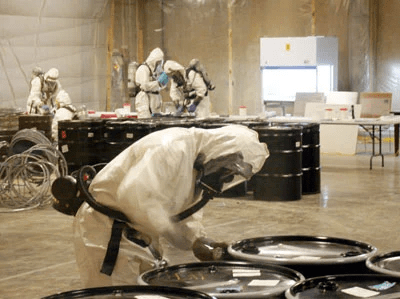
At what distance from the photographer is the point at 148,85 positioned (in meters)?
17.0

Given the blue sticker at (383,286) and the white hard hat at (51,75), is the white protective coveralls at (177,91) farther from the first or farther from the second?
the blue sticker at (383,286)

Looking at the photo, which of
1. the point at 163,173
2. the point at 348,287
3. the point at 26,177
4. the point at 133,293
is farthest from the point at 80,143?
the point at 348,287

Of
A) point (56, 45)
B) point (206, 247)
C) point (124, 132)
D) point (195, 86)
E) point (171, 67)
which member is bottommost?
point (206, 247)

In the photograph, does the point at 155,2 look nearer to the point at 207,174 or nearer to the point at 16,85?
the point at 16,85

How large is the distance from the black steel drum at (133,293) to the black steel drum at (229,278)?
133 mm

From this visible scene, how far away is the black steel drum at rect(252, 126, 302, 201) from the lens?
10.5m

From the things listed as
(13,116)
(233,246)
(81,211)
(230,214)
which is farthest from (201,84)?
(233,246)

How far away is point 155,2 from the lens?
22.5 m

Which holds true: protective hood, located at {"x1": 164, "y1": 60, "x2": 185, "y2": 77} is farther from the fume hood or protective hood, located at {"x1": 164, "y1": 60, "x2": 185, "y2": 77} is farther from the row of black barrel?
the row of black barrel

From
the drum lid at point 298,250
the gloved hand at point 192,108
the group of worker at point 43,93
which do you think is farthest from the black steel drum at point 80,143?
the drum lid at point 298,250

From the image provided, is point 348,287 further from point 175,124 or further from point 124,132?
point 124,132

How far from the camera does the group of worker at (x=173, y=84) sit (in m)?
17.0

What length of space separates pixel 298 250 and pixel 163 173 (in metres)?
1.03

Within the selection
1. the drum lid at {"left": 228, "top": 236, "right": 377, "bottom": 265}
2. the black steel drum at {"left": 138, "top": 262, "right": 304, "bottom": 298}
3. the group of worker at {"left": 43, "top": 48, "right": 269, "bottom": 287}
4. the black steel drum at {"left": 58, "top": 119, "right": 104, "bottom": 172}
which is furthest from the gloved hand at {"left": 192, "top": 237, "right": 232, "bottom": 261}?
the black steel drum at {"left": 58, "top": 119, "right": 104, "bottom": 172}
